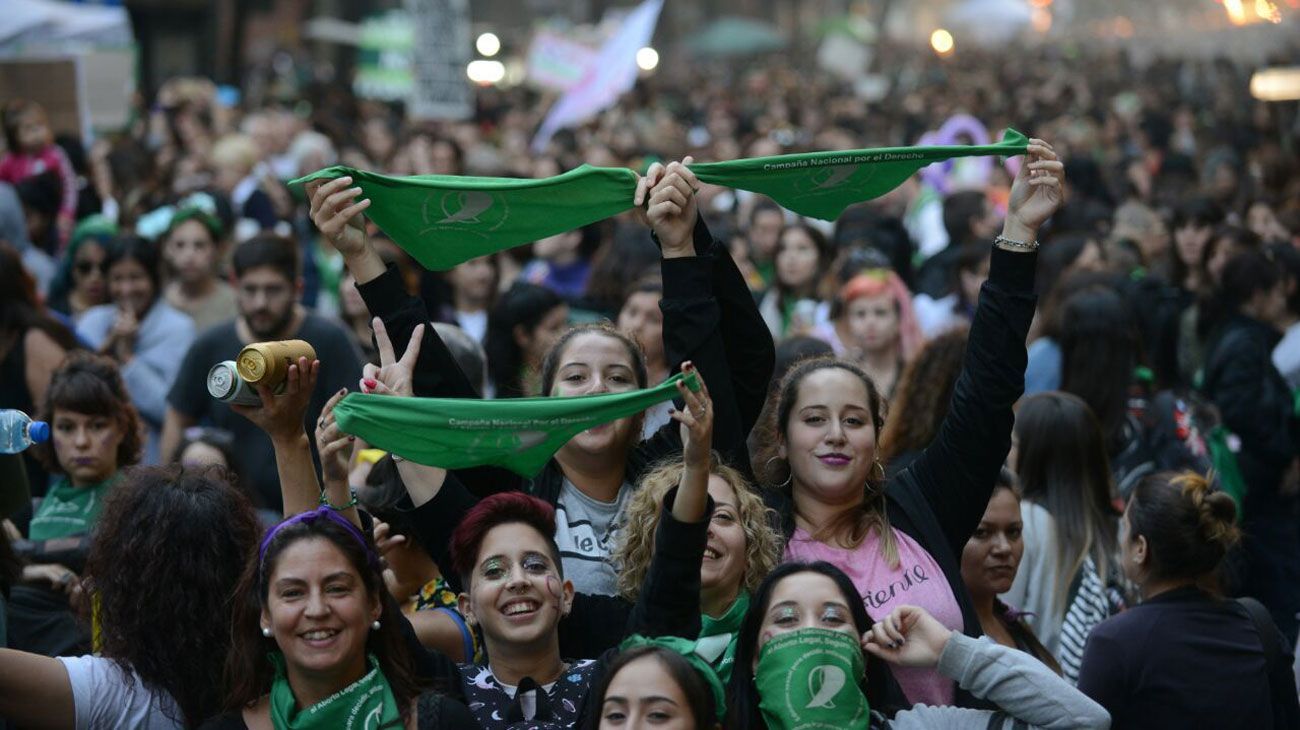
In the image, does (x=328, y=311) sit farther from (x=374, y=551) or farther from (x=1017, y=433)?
(x=374, y=551)

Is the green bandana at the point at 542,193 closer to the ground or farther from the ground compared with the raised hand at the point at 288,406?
farther from the ground

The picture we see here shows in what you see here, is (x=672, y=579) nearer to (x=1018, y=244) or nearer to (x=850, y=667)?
(x=850, y=667)

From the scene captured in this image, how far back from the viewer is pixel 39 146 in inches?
472

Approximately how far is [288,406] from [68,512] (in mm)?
1561

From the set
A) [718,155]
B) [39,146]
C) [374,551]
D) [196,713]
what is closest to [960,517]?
[374,551]

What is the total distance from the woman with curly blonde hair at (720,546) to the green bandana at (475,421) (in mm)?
320

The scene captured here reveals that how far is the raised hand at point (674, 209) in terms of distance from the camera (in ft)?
14.6

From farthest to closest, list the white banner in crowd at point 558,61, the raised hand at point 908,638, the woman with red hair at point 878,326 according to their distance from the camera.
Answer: the white banner in crowd at point 558,61, the woman with red hair at point 878,326, the raised hand at point 908,638

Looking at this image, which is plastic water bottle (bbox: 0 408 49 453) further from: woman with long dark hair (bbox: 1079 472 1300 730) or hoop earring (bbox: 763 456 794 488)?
woman with long dark hair (bbox: 1079 472 1300 730)

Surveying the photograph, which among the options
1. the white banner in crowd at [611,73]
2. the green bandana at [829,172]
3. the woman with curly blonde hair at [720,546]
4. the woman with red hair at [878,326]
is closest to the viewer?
the woman with curly blonde hair at [720,546]

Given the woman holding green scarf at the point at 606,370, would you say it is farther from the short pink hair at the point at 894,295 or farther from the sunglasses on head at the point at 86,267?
the sunglasses on head at the point at 86,267

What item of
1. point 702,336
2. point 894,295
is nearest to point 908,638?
point 702,336

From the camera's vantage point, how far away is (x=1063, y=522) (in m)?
5.76

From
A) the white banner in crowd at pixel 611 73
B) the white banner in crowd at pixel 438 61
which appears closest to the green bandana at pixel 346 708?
the white banner in crowd at pixel 611 73
